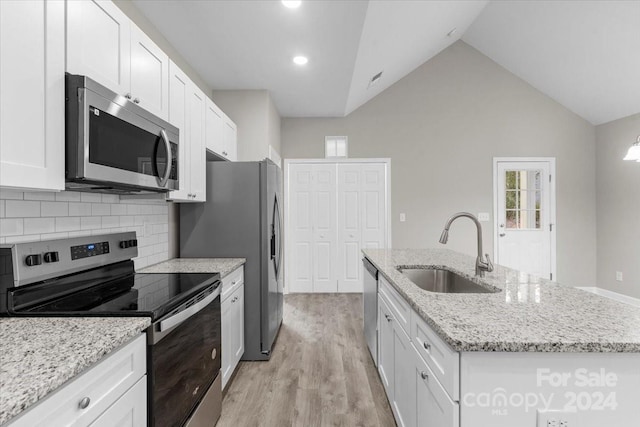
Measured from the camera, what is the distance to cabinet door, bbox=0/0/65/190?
100cm

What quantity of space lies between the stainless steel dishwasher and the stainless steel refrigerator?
85 centimetres

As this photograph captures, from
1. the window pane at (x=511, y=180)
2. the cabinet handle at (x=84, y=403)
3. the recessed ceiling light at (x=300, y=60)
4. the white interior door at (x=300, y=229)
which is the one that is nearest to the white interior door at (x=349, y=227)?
the white interior door at (x=300, y=229)

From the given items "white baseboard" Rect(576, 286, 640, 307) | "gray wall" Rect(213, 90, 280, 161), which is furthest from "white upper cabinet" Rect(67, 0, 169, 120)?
"white baseboard" Rect(576, 286, 640, 307)

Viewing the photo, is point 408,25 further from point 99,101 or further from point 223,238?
point 99,101

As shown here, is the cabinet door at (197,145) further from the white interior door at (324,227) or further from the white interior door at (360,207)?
the white interior door at (360,207)

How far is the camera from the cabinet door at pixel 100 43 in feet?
4.12

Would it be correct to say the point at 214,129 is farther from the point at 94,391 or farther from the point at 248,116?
the point at 94,391

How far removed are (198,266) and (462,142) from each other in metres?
4.32

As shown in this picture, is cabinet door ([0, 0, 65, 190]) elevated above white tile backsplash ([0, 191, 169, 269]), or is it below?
above

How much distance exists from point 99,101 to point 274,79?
8.39ft

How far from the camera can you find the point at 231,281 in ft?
7.92

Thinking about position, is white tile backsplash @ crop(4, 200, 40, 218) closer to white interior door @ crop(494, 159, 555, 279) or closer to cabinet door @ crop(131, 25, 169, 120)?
cabinet door @ crop(131, 25, 169, 120)

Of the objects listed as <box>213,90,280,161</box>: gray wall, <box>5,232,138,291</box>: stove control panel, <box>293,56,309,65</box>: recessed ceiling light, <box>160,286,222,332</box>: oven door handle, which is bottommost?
<box>160,286,222,332</box>: oven door handle

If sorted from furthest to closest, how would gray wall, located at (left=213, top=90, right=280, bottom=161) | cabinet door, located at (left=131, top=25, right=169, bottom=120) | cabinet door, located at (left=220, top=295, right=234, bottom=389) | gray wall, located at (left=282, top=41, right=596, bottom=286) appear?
1. gray wall, located at (left=282, top=41, right=596, bottom=286)
2. gray wall, located at (left=213, top=90, right=280, bottom=161)
3. cabinet door, located at (left=220, top=295, right=234, bottom=389)
4. cabinet door, located at (left=131, top=25, right=169, bottom=120)
